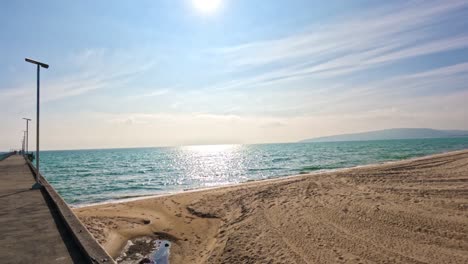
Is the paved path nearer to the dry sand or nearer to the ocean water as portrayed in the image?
the dry sand

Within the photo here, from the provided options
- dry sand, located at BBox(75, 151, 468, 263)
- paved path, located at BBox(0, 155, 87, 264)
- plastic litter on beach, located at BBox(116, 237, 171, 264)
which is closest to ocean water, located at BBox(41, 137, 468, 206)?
dry sand, located at BBox(75, 151, 468, 263)

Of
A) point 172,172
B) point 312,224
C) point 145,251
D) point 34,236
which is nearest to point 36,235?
point 34,236

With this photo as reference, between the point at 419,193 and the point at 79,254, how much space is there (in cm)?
1427

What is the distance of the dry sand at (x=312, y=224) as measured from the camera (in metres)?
7.61

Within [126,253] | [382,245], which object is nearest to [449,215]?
[382,245]

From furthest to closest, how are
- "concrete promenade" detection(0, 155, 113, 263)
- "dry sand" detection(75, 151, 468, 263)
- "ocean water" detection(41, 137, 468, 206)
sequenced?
"ocean water" detection(41, 137, 468, 206) → "dry sand" detection(75, 151, 468, 263) → "concrete promenade" detection(0, 155, 113, 263)

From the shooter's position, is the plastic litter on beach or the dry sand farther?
the plastic litter on beach

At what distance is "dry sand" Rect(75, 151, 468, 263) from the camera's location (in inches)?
300

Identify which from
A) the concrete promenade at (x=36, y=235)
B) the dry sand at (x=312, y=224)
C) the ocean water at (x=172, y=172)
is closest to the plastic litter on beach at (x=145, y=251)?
the dry sand at (x=312, y=224)

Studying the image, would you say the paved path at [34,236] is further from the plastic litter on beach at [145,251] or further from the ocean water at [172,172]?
the ocean water at [172,172]

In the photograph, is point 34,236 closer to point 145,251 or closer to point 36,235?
point 36,235

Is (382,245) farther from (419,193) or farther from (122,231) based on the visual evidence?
(122,231)

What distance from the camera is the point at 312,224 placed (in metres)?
9.95

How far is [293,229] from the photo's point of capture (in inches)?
381
